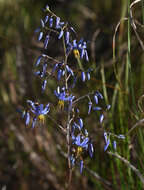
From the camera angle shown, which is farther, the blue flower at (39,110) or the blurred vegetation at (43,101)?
the blurred vegetation at (43,101)

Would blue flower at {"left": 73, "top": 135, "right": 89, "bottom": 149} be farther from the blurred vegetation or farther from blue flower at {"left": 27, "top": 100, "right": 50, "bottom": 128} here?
the blurred vegetation

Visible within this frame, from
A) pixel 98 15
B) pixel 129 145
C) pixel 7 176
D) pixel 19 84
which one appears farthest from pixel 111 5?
pixel 129 145

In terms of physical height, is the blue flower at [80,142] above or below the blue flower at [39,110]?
below

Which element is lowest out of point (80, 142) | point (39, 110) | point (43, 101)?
point (80, 142)

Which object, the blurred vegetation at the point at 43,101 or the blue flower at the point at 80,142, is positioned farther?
the blurred vegetation at the point at 43,101

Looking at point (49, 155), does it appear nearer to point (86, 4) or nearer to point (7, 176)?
point (7, 176)

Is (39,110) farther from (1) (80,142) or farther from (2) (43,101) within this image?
(2) (43,101)

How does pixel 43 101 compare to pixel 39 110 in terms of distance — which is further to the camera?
pixel 43 101

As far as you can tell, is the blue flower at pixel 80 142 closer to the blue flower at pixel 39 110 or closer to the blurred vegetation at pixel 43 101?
the blue flower at pixel 39 110

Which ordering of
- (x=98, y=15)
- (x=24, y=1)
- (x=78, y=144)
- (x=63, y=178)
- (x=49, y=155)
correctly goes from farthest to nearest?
(x=98, y=15)
(x=24, y=1)
(x=49, y=155)
(x=63, y=178)
(x=78, y=144)

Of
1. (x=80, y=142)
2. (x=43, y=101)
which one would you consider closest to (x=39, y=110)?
(x=80, y=142)

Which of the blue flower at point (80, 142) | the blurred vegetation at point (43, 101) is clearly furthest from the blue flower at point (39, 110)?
the blurred vegetation at point (43, 101)
